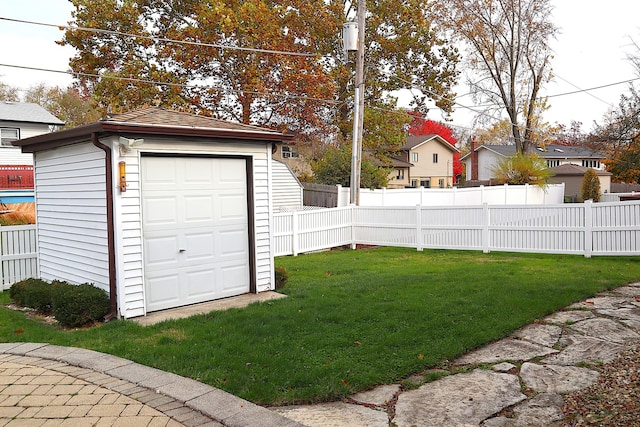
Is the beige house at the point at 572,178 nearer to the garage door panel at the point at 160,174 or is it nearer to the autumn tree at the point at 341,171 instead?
the autumn tree at the point at 341,171

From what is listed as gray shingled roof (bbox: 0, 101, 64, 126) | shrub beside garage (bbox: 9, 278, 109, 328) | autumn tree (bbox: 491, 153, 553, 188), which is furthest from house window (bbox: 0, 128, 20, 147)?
autumn tree (bbox: 491, 153, 553, 188)

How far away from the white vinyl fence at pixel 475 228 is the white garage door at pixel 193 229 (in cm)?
465

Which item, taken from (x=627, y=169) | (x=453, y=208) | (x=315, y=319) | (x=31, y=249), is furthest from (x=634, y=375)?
(x=627, y=169)

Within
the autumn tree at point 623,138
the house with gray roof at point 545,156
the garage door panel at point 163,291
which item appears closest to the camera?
the garage door panel at point 163,291

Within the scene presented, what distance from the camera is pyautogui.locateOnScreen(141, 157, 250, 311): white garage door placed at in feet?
25.1

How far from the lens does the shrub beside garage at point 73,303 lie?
701 centimetres

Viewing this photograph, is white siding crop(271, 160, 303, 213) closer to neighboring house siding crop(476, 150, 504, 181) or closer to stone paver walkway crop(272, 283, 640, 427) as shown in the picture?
stone paver walkway crop(272, 283, 640, 427)

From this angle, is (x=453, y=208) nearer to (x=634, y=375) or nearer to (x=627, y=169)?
(x=634, y=375)

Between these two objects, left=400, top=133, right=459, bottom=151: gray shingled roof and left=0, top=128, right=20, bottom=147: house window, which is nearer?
left=0, top=128, right=20, bottom=147: house window

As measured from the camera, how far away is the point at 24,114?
27.2m

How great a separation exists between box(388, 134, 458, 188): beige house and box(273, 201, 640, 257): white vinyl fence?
33846 millimetres

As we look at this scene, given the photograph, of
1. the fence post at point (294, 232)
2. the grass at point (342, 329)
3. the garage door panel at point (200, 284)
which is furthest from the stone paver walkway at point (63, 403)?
the fence post at point (294, 232)

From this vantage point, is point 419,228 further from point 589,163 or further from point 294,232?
point 589,163

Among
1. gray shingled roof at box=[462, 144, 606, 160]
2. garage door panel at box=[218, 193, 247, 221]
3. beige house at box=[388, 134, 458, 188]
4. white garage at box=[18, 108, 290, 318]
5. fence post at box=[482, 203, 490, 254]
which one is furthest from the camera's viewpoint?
gray shingled roof at box=[462, 144, 606, 160]
